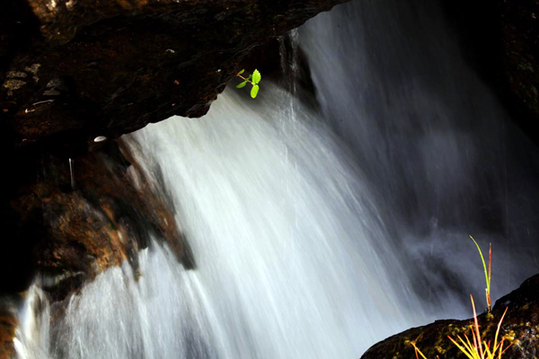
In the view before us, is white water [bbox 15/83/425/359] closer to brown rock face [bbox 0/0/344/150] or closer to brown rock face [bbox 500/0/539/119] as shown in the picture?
brown rock face [bbox 0/0/344/150]

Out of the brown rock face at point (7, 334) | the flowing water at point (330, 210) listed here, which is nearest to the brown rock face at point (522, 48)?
the flowing water at point (330, 210)

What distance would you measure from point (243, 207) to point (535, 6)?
300 centimetres

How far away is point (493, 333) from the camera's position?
100 inches

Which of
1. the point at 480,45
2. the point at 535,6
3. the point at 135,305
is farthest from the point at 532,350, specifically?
the point at 480,45

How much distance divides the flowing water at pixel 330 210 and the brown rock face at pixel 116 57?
2.80 ft

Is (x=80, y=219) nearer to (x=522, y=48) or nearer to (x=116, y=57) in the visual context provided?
(x=116, y=57)

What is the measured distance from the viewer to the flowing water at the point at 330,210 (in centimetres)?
343

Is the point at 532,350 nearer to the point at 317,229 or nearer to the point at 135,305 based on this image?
the point at 135,305

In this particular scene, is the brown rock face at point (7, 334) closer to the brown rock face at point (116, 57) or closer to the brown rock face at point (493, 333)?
the brown rock face at point (116, 57)

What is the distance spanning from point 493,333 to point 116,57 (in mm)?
1992

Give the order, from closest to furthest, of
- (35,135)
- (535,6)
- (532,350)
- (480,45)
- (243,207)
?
(532,350) < (35,135) < (243,207) < (535,6) < (480,45)

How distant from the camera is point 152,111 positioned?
307cm

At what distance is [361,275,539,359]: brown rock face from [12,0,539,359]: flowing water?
1249 millimetres

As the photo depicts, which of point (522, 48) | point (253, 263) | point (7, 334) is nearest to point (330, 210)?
point (253, 263)
